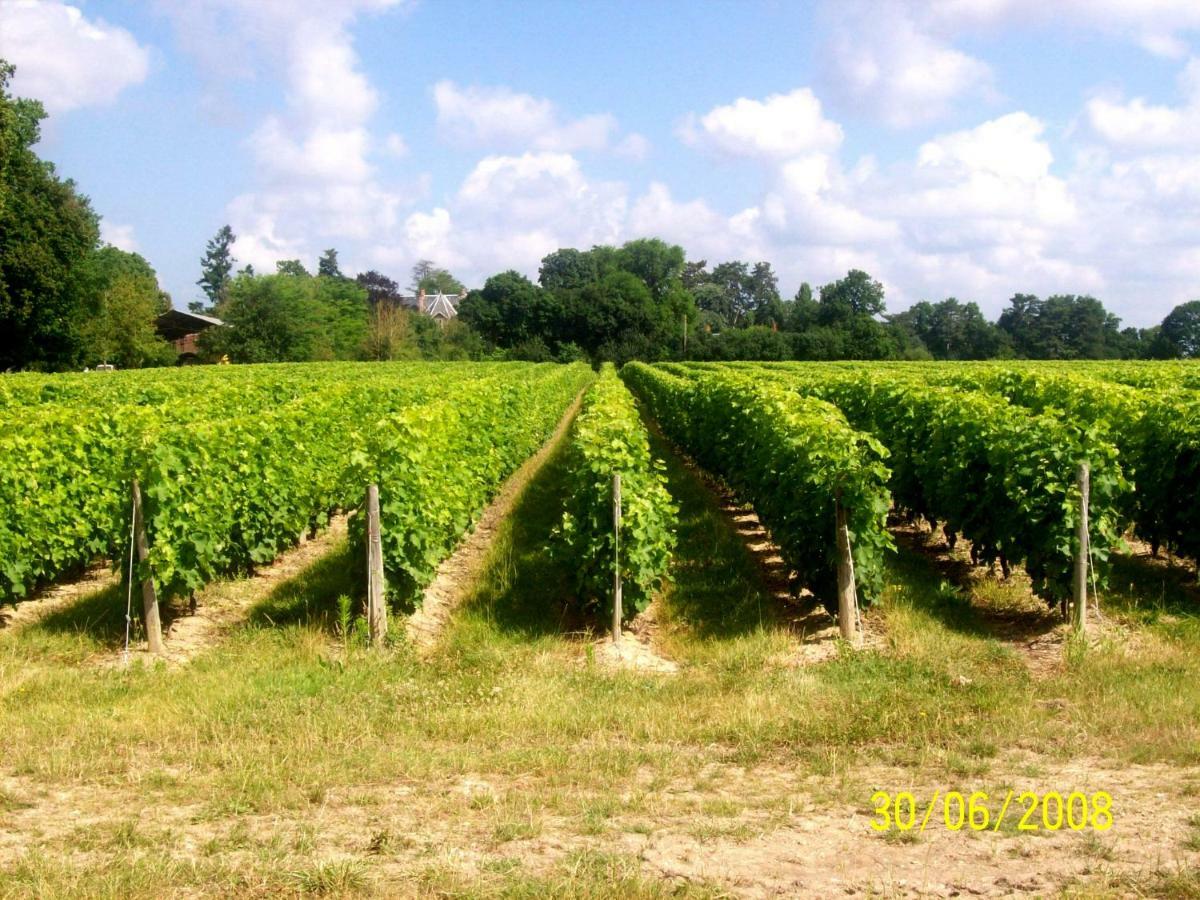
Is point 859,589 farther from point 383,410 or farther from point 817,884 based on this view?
point 383,410

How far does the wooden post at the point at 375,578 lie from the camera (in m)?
8.55

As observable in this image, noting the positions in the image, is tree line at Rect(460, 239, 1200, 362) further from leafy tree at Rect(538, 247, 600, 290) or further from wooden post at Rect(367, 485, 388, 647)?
wooden post at Rect(367, 485, 388, 647)

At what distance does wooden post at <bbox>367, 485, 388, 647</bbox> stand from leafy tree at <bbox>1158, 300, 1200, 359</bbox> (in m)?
99.7

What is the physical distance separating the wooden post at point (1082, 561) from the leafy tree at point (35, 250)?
5044cm

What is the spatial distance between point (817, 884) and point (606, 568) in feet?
16.1

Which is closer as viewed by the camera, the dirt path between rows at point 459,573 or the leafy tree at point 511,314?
the dirt path between rows at point 459,573

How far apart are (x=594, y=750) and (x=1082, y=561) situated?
5291 millimetres

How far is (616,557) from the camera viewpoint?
9062mm

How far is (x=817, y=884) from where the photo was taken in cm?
437

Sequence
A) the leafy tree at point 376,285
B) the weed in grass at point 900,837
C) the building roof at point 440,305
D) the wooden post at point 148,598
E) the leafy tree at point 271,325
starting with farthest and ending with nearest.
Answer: the building roof at point 440,305 < the leafy tree at point 376,285 < the leafy tree at point 271,325 < the wooden post at point 148,598 < the weed in grass at point 900,837

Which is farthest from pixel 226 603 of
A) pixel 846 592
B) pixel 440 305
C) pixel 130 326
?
pixel 440 305

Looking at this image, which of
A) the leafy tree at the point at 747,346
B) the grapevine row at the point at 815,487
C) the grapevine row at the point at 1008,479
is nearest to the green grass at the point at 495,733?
the grapevine row at the point at 815,487

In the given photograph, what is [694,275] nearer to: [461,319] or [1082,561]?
[461,319]

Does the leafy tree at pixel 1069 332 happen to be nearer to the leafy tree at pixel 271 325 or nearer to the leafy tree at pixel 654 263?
the leafy tree at pixel 654 263
